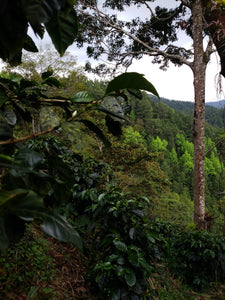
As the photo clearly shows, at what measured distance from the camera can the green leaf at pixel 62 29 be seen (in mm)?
395

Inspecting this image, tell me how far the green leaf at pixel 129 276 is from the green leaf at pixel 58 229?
1307 millimetres

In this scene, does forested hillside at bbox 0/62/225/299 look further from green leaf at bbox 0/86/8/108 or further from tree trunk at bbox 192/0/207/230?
tree trunk at bbox 192/0/207/230

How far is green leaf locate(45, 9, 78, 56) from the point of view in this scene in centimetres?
40

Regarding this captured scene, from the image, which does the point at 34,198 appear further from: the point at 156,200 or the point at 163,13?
the point at 156,200

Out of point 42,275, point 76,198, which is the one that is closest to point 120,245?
point 76,198

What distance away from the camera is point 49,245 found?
2371 millimetres

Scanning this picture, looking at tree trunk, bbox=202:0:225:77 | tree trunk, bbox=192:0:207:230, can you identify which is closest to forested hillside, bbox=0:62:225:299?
tree trunk, bbox=192:0:207:230

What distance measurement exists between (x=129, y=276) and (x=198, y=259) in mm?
2658

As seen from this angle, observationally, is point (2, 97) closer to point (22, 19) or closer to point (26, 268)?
point (22, 19)

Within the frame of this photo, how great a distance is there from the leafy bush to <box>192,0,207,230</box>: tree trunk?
87cm

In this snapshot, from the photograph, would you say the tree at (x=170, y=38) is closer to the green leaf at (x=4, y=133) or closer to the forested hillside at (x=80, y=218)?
the forested hillside at (x=80, y=218)

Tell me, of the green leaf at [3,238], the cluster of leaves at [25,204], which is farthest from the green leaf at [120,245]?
the green leaf at [3,238]

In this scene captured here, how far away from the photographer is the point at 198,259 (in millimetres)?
3455

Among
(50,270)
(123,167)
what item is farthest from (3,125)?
(123,167)
